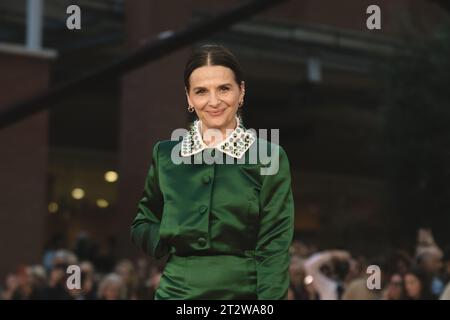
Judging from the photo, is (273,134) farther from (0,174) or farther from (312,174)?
(312,174)

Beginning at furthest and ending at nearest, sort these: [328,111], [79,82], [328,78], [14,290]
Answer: [328,111], [328,78], [14,290], [79,82]

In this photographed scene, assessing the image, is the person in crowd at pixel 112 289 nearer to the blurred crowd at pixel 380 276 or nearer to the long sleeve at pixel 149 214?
the blurred crowd at pixel 380 276

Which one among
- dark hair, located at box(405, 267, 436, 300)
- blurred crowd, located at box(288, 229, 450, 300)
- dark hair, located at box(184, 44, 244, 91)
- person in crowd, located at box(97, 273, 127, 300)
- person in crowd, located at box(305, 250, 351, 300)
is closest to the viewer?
dark hair, located at box(184, 44, 244, 91)

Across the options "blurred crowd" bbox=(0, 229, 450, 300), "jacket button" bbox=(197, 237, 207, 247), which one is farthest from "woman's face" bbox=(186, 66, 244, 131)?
"blurred crowd" bbox=(0, 229, 450, 300)

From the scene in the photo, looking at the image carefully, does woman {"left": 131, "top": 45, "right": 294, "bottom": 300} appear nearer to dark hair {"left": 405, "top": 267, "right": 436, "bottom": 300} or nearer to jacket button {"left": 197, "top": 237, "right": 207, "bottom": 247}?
jacket button {"left": 197, "top": 237, "right": 207, "bottom": 247}

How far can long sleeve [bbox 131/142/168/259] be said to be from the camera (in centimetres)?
269

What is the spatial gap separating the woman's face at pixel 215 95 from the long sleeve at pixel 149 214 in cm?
19

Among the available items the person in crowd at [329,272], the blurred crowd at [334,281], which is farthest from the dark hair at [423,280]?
the person in crowd at [329,272]

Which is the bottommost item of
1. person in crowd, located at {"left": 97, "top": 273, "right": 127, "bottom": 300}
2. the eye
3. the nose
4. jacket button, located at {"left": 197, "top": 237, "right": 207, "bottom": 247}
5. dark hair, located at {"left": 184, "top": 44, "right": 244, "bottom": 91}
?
person in crowd, located at {"left": 97, "top": 273, "right": 127, "bottom": 300}

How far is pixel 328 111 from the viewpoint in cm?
2805

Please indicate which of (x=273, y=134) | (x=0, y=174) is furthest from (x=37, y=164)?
(x=273, y=134)

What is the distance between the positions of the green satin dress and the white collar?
0.06 feet

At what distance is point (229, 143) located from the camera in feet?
8.76

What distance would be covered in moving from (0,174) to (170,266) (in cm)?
1618
